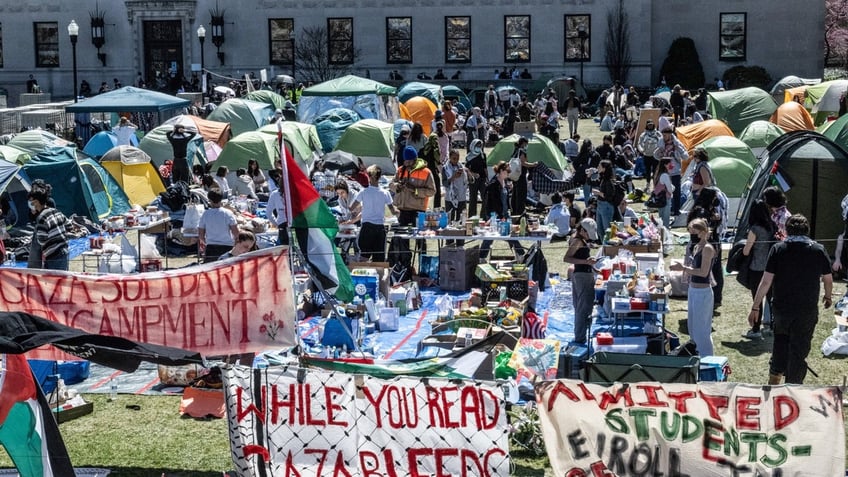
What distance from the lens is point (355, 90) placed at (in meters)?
32.5

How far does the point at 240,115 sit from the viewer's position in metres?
32.4

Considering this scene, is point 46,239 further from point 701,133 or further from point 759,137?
point 701,133

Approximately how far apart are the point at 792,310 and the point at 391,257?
7012 millimetres

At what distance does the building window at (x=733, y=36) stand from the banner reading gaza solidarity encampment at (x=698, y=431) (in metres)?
47.0

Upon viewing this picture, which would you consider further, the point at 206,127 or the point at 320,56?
the point at 320,56

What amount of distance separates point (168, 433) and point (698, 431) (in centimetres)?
490

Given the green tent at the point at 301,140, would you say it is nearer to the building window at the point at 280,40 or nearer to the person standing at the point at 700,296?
the person standing at the point at 700,296

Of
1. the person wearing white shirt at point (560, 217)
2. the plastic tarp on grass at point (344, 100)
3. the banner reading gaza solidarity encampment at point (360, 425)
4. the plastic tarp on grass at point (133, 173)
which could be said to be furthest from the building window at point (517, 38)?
the banner reading gaza solidarity encampment at point (360, 425)

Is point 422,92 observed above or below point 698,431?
above

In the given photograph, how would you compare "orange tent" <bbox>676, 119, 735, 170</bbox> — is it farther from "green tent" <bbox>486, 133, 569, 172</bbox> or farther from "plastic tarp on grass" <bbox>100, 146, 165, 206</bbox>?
"plastic tarp on grass" <bbox>100, 146, 165, 206</bbox>

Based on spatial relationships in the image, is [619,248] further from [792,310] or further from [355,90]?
[355,90]

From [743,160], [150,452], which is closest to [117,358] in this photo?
[150,452]

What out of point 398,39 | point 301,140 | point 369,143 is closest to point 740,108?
point 369,143

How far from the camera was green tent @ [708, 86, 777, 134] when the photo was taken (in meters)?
32.8
